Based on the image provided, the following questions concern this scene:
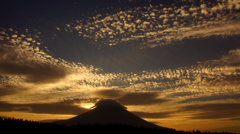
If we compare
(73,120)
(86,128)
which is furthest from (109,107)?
(86,128)

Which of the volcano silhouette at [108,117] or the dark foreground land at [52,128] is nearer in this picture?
the dark foreground land at [52,128]

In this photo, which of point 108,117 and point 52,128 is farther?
point 108,117

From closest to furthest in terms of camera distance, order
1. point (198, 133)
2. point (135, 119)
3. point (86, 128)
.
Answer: point (86, 128)
point (198, 133)
point (135, 119)

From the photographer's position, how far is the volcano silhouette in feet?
170

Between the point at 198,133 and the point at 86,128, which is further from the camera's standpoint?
the point at 198,133

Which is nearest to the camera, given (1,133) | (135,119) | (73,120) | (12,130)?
(1,133)

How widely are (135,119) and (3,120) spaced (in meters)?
35.7

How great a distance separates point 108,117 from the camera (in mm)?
53594

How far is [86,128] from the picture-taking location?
109ft

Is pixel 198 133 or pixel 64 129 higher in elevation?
pixel 64 129

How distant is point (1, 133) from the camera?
26703mm

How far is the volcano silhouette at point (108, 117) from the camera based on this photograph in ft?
170

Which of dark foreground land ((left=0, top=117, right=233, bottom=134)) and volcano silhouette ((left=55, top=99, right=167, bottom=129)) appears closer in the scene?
dark foreground land ((left=0, top=117, right=233, bottom=134))

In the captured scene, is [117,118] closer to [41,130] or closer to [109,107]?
[109,107]
